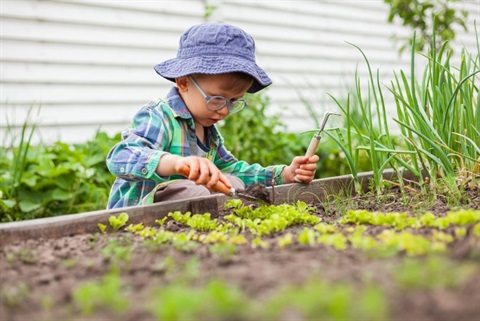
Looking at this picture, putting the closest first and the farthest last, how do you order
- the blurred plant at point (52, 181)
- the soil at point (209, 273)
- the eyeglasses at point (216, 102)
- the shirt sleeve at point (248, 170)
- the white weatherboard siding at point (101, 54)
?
the soil at point (209, 273)
the eyeglasses at point (216, 102)
the shirt sleeve at point (248, 170)
the blurred plant at point (52, 181)
the white weatherboard siding at point (101, 54)

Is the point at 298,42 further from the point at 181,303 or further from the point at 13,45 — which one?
the point at 181,303

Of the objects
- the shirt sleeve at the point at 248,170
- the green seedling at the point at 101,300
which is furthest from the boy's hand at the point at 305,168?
the green seedling at the point at 101,300

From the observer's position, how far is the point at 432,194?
2.22 m

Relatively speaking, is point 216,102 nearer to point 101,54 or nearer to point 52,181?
point 52,181

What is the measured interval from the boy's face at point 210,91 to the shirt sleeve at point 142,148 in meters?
0.13

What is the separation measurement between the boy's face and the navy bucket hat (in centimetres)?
7

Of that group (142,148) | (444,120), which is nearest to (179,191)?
(142,148)

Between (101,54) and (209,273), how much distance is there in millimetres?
3580

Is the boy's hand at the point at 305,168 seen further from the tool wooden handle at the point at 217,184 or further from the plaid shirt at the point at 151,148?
the tool wooden handle at the point at 217,184

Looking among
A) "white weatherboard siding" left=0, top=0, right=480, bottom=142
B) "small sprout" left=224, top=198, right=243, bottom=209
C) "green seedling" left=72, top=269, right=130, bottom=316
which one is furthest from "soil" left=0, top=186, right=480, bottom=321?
"white weatherboard siding" left=0, top=0, right=480, bottom=142

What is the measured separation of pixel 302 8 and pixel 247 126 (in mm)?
2522

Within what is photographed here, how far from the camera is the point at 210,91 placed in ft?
7.79

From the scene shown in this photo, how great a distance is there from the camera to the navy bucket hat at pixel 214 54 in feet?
7.51

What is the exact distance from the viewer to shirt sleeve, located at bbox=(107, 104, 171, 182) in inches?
81.5
